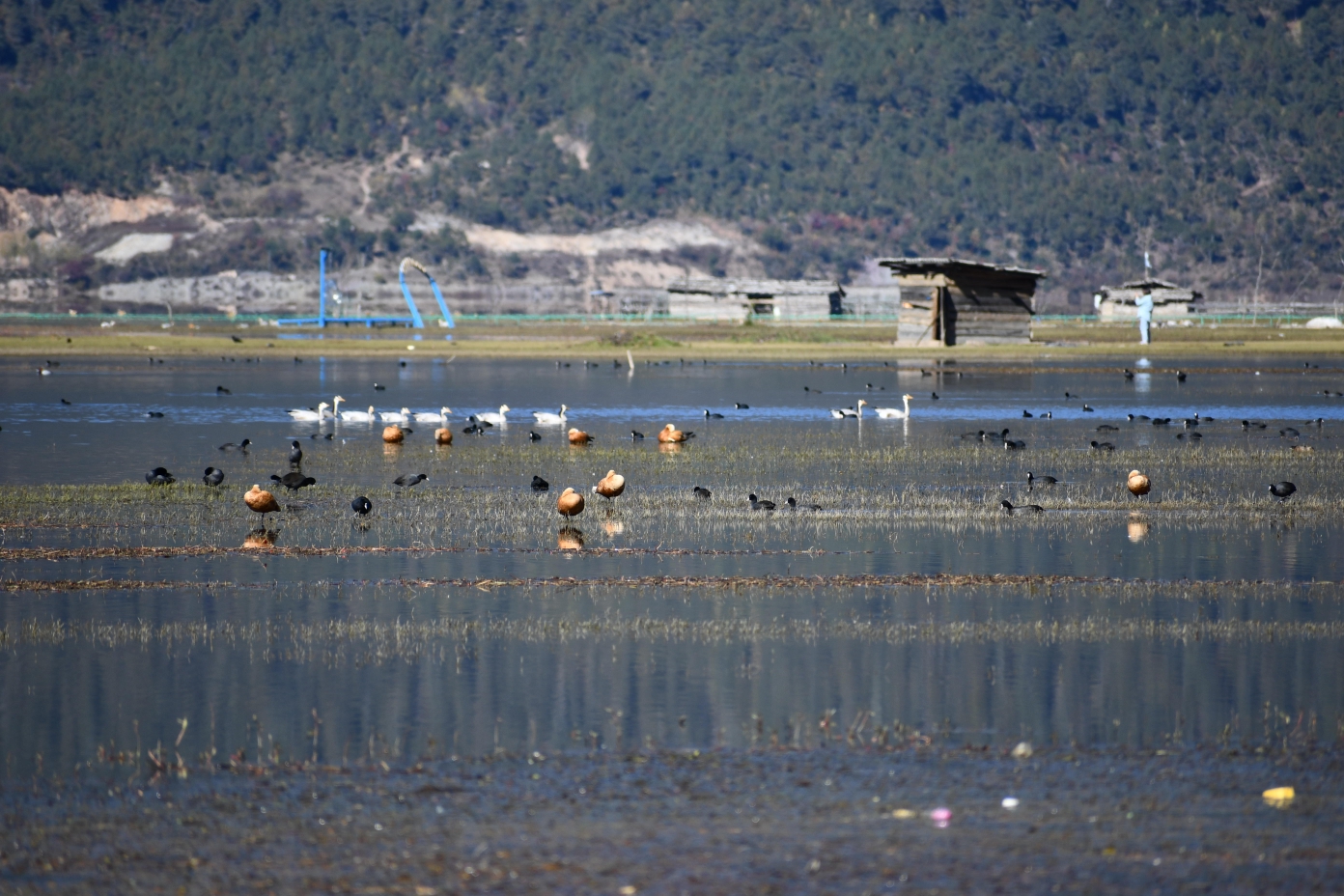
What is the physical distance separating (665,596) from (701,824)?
22.9 ft

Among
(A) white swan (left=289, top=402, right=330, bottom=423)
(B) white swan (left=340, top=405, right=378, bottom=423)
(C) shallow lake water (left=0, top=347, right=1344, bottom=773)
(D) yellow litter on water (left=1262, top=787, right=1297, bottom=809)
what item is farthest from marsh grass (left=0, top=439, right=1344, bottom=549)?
(D) yellow litter on water (left=1262, top=787, right=1297, bottom=809)

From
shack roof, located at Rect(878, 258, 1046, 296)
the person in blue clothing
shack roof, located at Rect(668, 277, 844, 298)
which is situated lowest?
the person in blue clothing

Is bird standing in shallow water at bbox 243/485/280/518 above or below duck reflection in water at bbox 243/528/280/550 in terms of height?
above

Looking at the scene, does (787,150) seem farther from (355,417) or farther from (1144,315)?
(355,417)

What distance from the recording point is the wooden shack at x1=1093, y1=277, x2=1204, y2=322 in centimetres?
10619

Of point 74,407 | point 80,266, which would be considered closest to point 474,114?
point 80,266

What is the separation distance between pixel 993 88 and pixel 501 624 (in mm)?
193551

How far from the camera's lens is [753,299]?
4252 inches

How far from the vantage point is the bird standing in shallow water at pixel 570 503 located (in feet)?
69.5

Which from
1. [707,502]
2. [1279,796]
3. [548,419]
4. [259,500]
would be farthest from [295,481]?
[1279,796]

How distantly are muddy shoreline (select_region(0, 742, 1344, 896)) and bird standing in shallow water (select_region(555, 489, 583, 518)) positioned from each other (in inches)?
410

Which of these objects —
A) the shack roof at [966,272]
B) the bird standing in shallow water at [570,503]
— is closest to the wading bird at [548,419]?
the bird standing in shallow water at [570,503]

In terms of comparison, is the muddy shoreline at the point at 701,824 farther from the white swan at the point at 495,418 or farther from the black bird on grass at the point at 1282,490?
the white swan at the point at 495,418

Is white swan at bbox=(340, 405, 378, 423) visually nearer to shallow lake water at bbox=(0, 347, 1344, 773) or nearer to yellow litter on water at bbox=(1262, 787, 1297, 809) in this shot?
shallow lake water at bbox=(0, 347, 1344, 773)
